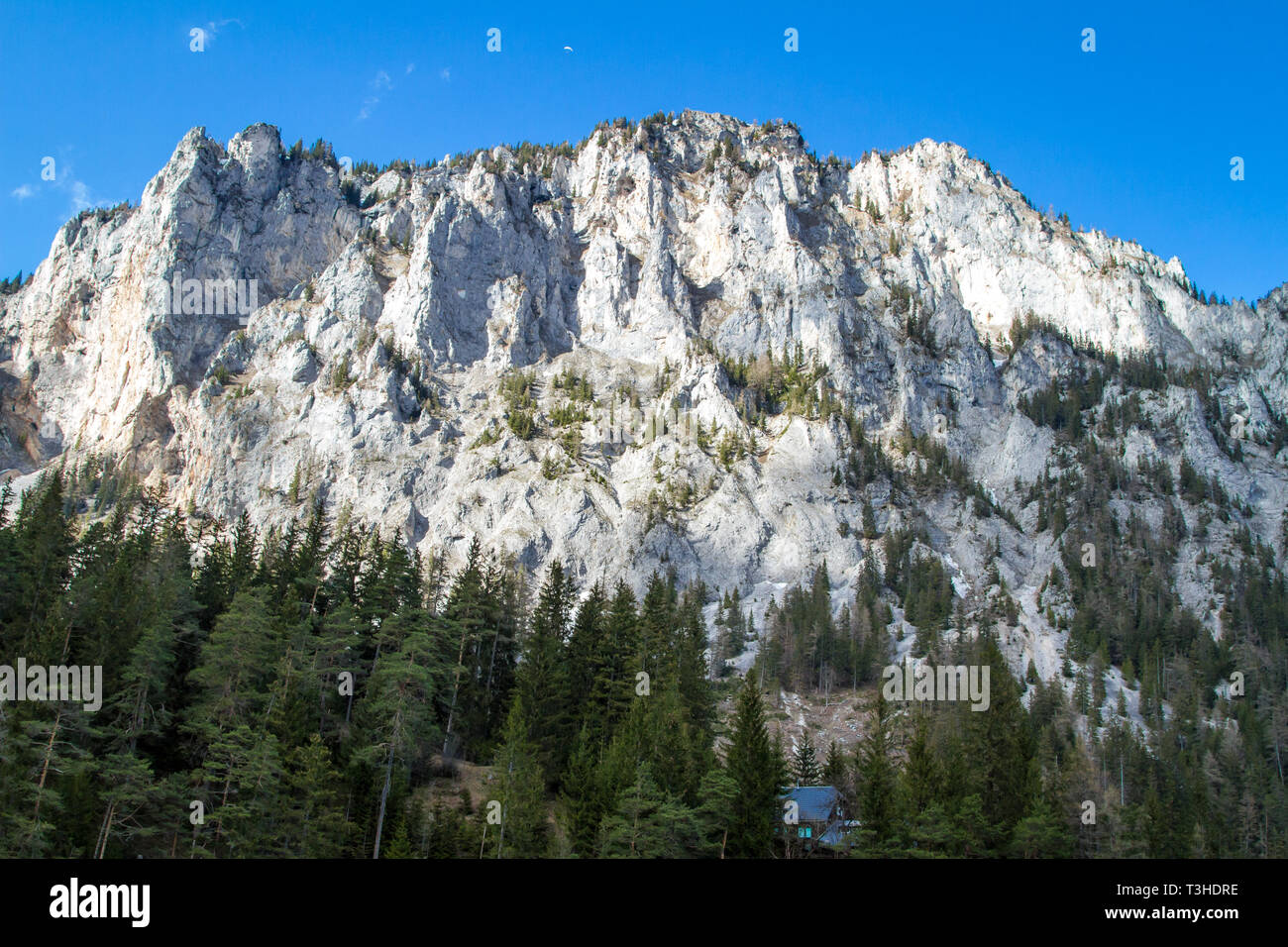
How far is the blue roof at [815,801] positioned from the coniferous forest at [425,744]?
1.20 metres

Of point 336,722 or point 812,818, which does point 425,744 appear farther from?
point 812,818

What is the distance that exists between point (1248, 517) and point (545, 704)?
15880cm

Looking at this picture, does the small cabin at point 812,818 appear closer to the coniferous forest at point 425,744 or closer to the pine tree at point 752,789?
the coniferous forest at point 425,744

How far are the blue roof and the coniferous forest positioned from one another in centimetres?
120

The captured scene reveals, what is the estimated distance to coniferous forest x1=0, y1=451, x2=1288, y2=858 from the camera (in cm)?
3772

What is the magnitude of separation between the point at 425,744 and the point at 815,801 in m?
24.2

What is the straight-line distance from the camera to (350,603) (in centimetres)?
5997

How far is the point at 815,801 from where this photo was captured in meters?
53.2

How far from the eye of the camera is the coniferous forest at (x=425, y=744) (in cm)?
3772

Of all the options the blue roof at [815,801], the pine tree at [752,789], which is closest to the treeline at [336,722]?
the pine tree at [752,789]

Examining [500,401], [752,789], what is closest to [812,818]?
[752,789]
